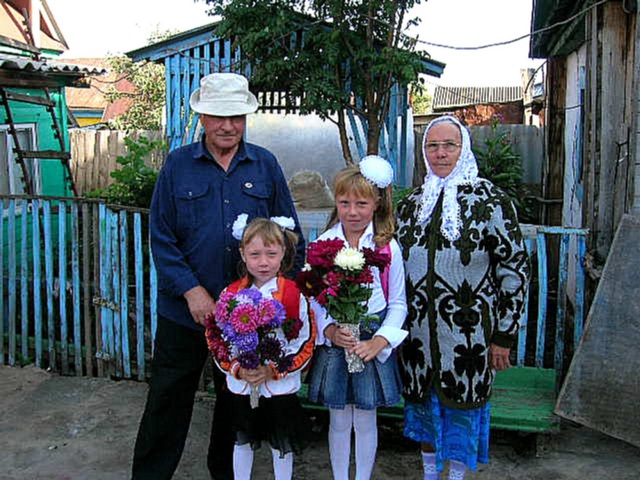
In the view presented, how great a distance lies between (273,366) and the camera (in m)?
3.03

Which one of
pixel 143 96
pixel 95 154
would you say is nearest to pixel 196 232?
pixel 95 154

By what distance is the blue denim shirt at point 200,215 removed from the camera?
320 cm

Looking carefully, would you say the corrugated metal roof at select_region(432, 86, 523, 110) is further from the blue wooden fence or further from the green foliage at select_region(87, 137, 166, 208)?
the blue wooden fence

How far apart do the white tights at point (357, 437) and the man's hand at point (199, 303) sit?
72 cm

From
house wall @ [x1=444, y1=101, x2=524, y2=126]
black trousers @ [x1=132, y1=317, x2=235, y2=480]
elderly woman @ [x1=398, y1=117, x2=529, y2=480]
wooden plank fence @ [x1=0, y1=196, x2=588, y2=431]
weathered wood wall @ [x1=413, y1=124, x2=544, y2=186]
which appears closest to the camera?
elderly woman @ [x1=398, y1=117, x2=529, y2=480]

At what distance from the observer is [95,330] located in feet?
17.5

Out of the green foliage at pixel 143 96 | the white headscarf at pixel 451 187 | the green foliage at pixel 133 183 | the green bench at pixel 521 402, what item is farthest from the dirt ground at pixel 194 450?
the green foliage at pixel 143 96

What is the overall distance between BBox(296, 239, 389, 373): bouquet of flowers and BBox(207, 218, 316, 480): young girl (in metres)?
0.17

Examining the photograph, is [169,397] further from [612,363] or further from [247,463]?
[612,363]

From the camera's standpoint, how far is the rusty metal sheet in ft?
12.6

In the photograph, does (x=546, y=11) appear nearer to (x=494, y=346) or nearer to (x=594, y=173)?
(x=594, y=173)

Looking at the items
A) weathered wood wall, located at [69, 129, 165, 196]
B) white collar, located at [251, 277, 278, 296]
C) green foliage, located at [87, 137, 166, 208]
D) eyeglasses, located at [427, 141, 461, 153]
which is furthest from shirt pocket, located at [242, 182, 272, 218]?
weathered wood wall, located at [69, 129, 165, 196]

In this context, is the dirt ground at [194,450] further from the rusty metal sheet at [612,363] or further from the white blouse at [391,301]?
the white blouse at [391,301]

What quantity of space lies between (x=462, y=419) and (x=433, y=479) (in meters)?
0.38
